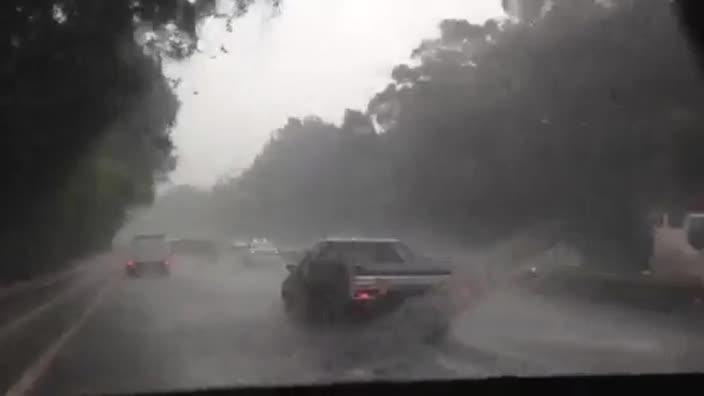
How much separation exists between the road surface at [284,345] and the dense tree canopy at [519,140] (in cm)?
709

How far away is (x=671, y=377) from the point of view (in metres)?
6.14

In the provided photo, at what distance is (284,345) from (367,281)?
1592mm

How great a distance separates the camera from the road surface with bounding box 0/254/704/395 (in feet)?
35.7

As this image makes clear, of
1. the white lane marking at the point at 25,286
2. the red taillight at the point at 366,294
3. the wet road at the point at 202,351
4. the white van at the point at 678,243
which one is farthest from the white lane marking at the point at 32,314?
the white van at the point at 678,243

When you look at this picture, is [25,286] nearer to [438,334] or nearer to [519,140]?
[519,140]

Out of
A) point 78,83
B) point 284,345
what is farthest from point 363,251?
point 78,83

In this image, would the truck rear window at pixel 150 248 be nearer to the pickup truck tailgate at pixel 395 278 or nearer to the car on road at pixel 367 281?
the car on road at pixel 367 281

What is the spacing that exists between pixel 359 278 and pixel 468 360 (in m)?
3.12

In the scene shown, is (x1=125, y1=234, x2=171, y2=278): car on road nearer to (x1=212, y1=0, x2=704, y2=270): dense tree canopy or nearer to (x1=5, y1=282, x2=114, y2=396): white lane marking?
(x1=212, y1=0, x2=704, y2=270): dense tree canopy

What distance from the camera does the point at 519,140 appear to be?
3231 centimetres

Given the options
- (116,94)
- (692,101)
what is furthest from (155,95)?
(692,101)

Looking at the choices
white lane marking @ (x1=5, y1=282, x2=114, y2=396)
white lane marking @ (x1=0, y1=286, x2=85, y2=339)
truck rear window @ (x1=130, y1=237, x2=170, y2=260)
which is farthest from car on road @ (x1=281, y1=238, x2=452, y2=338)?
truck rear window @ (x1=130, y1=237, x2=170, y2=260)

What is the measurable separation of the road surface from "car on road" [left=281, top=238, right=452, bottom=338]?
350mm

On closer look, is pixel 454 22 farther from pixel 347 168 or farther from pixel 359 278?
pixel 359 278
